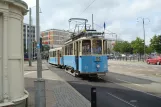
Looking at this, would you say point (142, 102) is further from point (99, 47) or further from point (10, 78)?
point (99, 47)

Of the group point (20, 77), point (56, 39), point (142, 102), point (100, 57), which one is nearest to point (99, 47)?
point (100, 57)

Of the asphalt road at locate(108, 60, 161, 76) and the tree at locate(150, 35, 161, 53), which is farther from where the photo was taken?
the tree at locate(150, 35, 161, 53)

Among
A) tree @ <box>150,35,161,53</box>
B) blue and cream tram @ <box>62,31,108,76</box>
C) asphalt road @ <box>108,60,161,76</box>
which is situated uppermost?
tree @ <box>150,35,161,53</box>

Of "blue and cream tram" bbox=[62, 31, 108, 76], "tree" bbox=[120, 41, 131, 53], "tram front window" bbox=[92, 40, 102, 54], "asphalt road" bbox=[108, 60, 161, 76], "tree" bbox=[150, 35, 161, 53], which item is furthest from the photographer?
"tree" bbox=[120, 41, 131, 53]

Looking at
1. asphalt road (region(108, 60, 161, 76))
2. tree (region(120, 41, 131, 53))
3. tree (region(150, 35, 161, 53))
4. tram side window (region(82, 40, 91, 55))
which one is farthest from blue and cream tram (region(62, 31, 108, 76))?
tree (region(120, 41, 131, 53))

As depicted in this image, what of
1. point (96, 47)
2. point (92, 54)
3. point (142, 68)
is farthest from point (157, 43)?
point (92, 54)

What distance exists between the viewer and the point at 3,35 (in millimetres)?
7422

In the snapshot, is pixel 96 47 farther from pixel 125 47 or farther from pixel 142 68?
pixel 125 47

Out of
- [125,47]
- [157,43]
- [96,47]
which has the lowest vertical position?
[96,47]

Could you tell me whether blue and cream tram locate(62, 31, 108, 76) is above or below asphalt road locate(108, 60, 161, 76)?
above

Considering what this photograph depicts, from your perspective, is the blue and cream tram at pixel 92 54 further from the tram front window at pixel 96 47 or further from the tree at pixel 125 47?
the tree at pixel 125 47

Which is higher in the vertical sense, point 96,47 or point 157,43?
point 157,43

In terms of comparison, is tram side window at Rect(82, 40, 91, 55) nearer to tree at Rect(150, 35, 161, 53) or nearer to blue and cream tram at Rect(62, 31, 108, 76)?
blue and cream tram at Rect(62, 31, 108, 76)

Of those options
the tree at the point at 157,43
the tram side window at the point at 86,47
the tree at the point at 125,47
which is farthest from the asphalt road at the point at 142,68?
the tree at the point at 125,47
